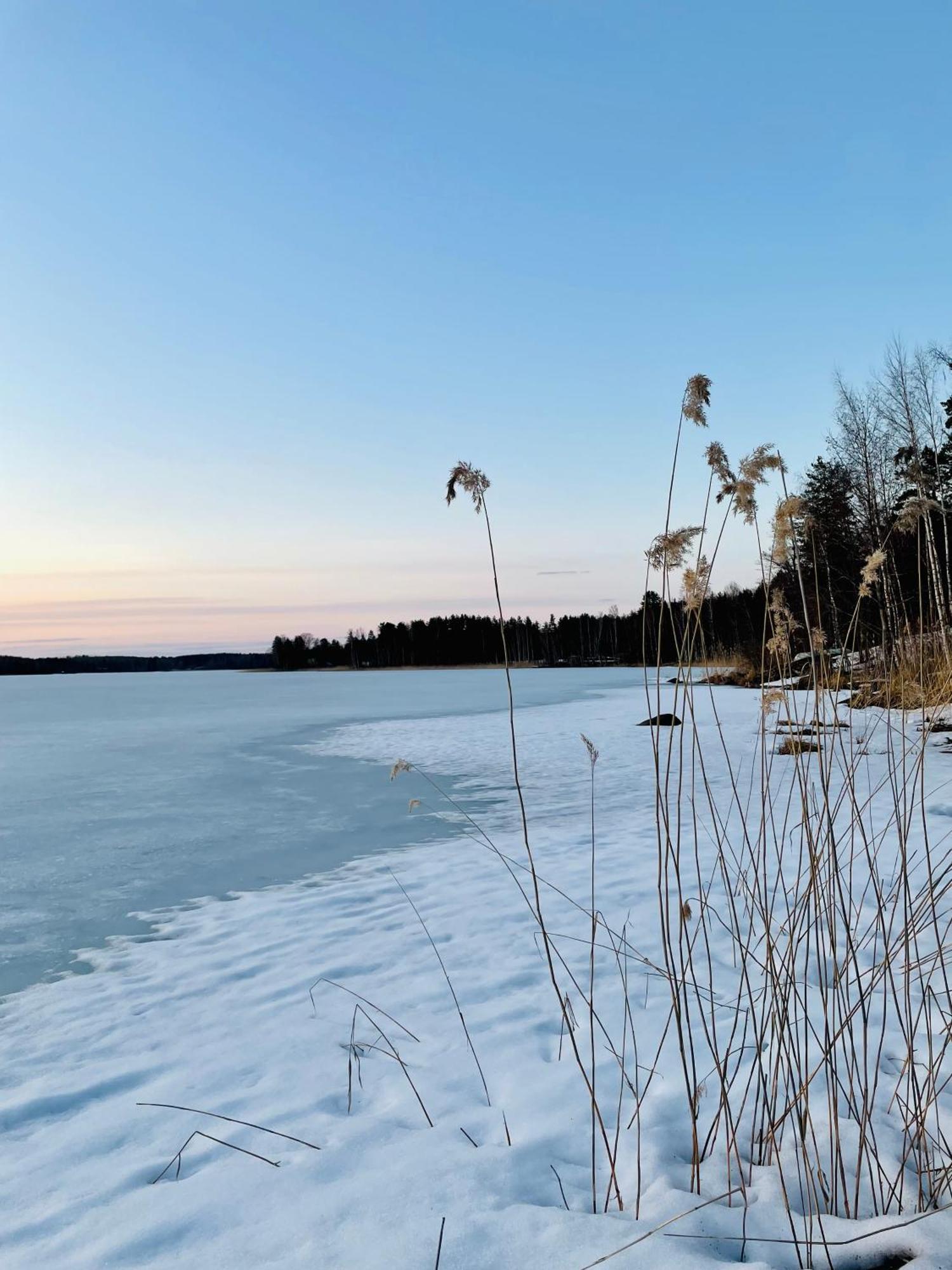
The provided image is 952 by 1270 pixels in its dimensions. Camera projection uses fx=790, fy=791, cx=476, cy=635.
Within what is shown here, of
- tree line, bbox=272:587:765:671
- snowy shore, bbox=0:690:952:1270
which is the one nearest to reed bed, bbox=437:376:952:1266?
snowy shore, bbox=0:690:952:1270

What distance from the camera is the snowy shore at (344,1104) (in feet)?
5.58

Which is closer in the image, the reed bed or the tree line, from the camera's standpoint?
the reed bed

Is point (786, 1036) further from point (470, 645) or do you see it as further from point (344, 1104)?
point (470, 645)

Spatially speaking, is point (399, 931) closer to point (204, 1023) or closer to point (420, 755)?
point (204, 1023)

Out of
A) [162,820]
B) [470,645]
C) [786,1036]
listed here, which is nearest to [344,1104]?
[786,1036]

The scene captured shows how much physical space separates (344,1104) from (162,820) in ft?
18.9

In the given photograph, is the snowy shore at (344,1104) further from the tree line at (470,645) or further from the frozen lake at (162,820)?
the tree line at (470,645)

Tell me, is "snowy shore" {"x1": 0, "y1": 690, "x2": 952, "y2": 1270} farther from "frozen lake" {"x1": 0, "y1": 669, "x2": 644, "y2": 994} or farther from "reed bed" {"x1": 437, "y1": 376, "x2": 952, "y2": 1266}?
"frozen lake" {"x1": 0, "y1": 669, "x2": 644, "y2": 994}

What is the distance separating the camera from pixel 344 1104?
94.7 inches

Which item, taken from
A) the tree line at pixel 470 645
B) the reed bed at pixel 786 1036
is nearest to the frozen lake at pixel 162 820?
the reed bed at pixel 786 1036

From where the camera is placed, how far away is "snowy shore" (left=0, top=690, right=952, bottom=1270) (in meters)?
1.70

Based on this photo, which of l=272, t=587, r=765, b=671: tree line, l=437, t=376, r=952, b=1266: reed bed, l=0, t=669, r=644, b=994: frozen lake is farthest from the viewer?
l=272, t=587, r=765, b=671: tree line

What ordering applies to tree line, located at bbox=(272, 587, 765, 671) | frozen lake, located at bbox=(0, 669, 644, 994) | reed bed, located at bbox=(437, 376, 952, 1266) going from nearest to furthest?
reed bed, located at bbox=(437, 376, 952, 1266) → frozen lake, located at bbox=(0, 669, 644, 994) → tree line, located at bbox=(272, 587, 765, 671)

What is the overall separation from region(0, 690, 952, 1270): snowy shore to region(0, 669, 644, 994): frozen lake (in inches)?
21.7
